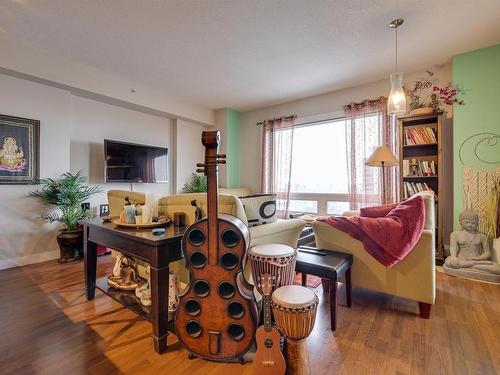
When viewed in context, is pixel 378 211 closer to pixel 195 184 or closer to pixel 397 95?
pixel 397 95

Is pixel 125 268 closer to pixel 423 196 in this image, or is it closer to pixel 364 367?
pixel 364 367

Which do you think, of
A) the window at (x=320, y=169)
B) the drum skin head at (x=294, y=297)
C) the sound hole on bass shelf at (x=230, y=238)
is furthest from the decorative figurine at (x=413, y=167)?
the sound hole on bass shelf at (x=230, y=238)

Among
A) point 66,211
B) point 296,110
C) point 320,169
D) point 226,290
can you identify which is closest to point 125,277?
point 226,290

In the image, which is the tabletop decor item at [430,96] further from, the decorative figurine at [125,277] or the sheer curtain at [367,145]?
the decorative figurine at [125,277]

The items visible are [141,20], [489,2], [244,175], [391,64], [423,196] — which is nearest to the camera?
[423,196]

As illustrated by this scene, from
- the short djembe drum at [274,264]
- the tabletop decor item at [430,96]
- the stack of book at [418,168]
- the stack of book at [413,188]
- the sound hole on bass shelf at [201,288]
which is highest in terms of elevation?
the tabletop decor item at [430,96]

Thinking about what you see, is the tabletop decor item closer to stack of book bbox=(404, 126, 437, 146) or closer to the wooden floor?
stack of book bbox=(404, 126, 437, 146)

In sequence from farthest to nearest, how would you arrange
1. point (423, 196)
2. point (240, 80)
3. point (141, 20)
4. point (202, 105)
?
point (202, 105), point (240, 80), point (141, 20), point (423, 196)

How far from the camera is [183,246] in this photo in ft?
4.27

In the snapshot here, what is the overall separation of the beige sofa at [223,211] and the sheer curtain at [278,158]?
98.8 inches

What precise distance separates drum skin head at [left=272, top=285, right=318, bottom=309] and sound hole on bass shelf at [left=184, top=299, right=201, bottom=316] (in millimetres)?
452

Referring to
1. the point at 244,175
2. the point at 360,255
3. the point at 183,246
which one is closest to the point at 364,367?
the point at 360,255

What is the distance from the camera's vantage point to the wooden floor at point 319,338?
126cm

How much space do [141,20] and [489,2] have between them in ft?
10.4
